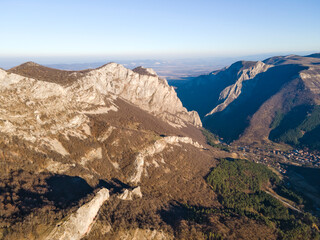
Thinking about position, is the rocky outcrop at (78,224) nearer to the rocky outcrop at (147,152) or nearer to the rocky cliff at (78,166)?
the rocky cliff at (78,166)

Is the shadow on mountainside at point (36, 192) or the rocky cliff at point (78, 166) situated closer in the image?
the shadow on mountainside at point (36, 192)

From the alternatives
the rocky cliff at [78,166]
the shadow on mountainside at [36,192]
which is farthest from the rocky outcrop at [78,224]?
the shadow on mountainside at [36,192]

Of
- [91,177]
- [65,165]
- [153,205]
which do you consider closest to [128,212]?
[153,205]

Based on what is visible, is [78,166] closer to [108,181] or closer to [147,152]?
[108,181]

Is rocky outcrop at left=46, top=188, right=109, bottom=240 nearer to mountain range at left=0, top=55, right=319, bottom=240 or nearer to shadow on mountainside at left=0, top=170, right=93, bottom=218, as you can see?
mountain range at left=0, top=55, right=319, bottom=240

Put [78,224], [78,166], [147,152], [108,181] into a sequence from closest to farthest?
[78,224] → [78,166] → [108,181] → [147,152]

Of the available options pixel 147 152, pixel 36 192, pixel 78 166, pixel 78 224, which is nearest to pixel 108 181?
pixel 78 166

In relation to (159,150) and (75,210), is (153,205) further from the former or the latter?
(159,150)

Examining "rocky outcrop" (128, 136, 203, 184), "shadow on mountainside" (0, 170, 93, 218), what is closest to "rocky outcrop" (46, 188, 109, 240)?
"shadow on mountainside" (0, 170, 93, 218)

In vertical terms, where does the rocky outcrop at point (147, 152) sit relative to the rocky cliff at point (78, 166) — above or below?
below
